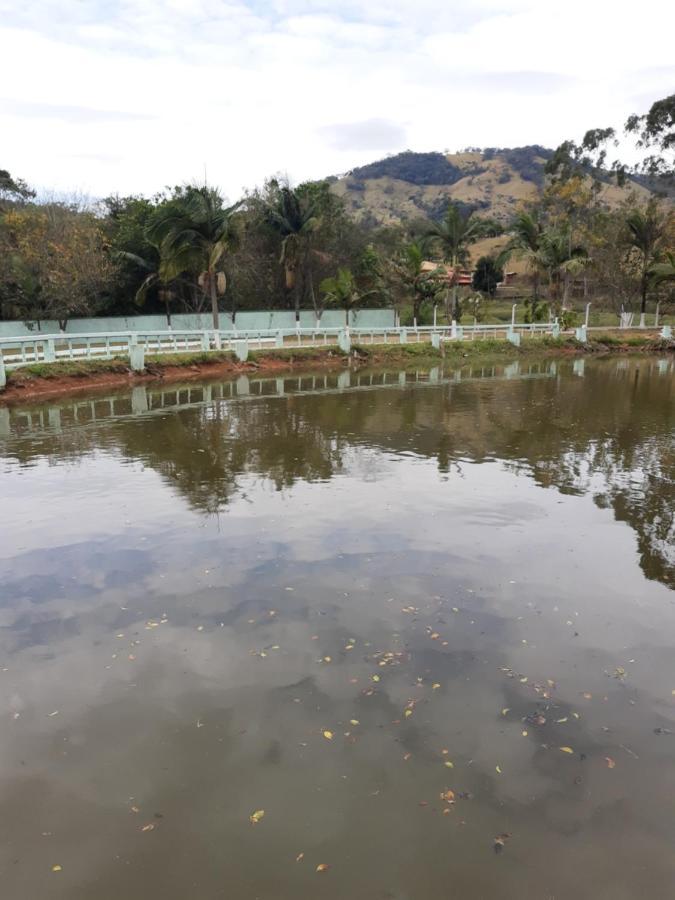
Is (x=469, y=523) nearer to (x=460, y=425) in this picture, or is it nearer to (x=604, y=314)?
(x=460, y=425)

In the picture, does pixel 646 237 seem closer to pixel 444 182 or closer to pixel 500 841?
pixel 500 841

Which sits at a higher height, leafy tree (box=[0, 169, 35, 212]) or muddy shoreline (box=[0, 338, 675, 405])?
leafy tree (box=[0, 169, 35, 212])

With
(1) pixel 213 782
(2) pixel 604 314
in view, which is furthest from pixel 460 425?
(2) pixel 604 314

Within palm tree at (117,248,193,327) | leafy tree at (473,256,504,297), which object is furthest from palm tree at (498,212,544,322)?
palm tree at (117,248,193,327)

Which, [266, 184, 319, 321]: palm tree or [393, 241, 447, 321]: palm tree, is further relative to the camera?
[393, 241, 447, 321]: palm tree

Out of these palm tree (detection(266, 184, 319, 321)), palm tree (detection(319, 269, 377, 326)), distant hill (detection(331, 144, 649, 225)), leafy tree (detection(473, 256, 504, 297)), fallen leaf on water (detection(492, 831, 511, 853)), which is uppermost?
distant hill (detection(331, 144, 649, 225))

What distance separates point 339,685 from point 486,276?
53.8 metres

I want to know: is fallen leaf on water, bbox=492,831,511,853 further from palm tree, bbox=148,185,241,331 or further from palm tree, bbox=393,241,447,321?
palm tree, bbox=393,241,447,321

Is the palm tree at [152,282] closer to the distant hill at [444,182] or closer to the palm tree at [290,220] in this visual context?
the palm tree at [290,220]

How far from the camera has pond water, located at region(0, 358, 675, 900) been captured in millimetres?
3246

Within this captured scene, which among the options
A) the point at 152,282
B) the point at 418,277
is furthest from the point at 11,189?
the point at 418,277

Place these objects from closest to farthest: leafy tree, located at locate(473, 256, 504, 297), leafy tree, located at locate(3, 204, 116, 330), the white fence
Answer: the white fence, leafy tree, located at locate(3, 204, 116, 330), leafy tree, located at locate(473, 256, 504, 297)

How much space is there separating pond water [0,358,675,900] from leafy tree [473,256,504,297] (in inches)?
1823

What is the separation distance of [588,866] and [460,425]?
11.7 metres
